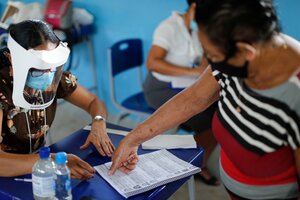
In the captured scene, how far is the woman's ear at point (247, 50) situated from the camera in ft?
2.94

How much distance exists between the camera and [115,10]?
3045 mm

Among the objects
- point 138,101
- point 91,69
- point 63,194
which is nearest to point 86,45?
point 91,69

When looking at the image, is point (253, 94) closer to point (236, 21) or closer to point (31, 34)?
point (236, 21)

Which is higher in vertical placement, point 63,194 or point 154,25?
point 63,194

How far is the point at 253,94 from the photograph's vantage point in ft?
3.38

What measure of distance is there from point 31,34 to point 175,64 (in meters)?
1.22

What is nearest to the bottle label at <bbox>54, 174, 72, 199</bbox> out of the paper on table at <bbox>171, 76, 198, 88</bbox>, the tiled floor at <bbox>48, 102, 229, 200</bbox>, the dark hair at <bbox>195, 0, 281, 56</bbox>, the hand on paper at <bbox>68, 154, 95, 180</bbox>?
the hand on paper at <bbox>68, 154, 95, 180</bbox>

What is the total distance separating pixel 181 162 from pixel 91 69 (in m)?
2.10

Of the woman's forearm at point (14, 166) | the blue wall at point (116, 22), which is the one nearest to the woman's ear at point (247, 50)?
the woman's forearm at point (14, 166)

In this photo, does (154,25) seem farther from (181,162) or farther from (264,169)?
(264,169)

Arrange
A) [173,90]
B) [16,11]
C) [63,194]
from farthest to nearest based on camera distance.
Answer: [16,11] < [173,90] < [63,194]

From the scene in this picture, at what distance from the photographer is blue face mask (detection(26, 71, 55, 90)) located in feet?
4.30

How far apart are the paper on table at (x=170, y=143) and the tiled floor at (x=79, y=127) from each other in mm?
658

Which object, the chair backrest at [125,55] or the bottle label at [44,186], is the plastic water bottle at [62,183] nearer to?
the bottle label at [44,186]
